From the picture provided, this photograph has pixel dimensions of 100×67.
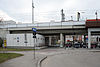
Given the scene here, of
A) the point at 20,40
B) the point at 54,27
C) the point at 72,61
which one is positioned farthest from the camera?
the point at 54,27

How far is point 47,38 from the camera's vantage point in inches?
2266

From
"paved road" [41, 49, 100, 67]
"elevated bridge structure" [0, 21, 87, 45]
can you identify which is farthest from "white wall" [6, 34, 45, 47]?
"paved road" [41, 49, 100, 67]

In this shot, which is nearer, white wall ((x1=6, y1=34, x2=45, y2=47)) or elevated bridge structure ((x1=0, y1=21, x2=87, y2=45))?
white wall ((x1=6, y1=34, x2=45, y2=47))

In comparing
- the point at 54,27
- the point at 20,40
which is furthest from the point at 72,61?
the point at 54,27

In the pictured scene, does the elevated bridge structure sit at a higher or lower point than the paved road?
higher

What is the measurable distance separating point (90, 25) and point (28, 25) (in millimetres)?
20703

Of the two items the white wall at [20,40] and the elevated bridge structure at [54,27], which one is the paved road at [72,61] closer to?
the white wall at [20,40]

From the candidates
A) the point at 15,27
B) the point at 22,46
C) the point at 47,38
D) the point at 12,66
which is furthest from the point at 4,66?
the point at 47,38

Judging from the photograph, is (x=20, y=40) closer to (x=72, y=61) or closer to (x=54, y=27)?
(x=54, y=27)

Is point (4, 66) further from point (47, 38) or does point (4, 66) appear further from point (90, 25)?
point (47, 38)

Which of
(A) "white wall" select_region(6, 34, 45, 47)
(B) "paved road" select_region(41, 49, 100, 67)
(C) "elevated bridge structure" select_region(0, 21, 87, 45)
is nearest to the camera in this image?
(B) "paved road" select_region(41, 49, 100, 67)

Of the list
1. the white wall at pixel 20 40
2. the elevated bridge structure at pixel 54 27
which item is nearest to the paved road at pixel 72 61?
the white wall at pixel 20 40

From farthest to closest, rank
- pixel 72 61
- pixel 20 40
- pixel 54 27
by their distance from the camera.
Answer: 1. pixel 54 27
2. pixel 20 40
3. pixel 72 61

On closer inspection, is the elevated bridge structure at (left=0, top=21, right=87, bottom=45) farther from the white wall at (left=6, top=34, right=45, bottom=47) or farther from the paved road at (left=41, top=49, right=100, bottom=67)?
the paved road at (left=41, top=49, right=100, bottom=67)
